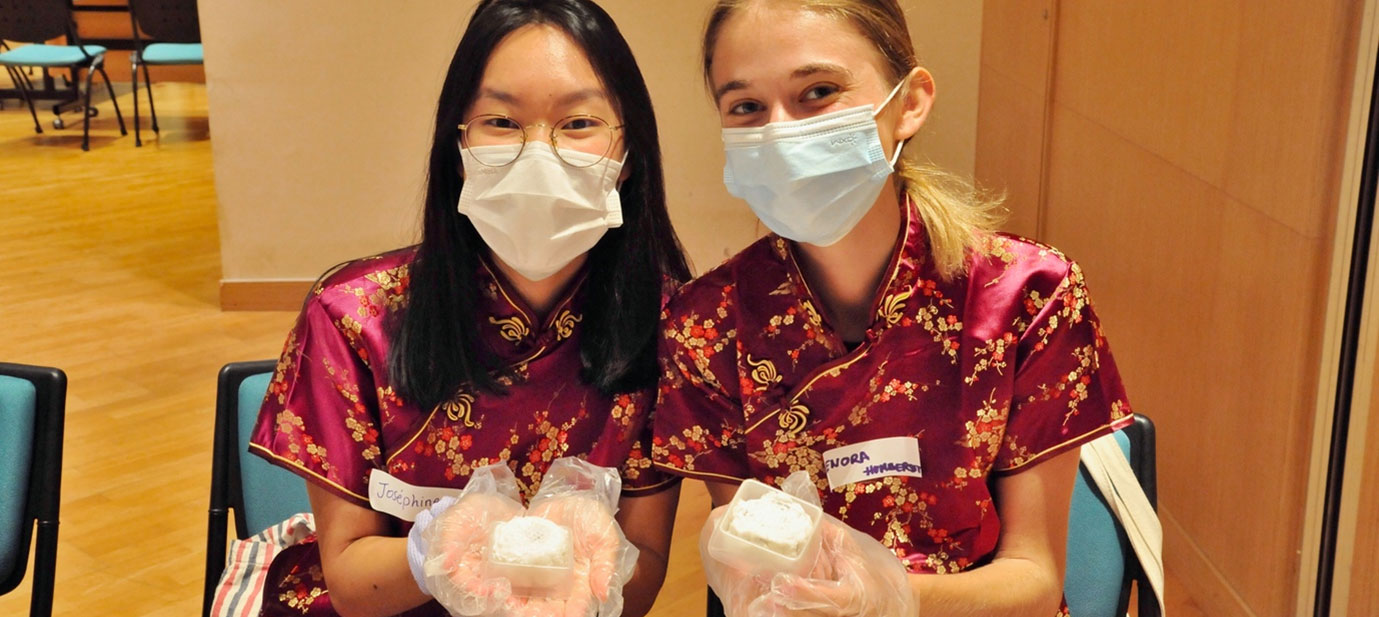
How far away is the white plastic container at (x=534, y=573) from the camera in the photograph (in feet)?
4.43

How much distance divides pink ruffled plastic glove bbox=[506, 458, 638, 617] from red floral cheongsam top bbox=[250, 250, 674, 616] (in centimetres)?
14

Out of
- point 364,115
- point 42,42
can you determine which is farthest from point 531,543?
point 42,42

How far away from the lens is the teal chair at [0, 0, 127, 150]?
8.49m

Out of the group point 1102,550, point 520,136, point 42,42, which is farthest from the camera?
point 42,42

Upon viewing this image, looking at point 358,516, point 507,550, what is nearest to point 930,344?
point 507,550

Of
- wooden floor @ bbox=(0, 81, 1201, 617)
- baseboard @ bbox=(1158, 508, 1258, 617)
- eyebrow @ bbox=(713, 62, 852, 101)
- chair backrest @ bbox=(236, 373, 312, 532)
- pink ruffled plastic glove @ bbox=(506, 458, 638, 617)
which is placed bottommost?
wooden floor @ bbox=(0, 81, 1201, 617)

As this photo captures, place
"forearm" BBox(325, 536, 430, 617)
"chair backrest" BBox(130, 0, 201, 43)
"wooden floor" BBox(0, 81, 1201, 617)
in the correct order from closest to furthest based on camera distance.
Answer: "forearm" BBox(325, 536, 430, 617)
"wooden floor" BBox(0, 81, 1201, 617)
"chair backrest" BBox(130, 0, 201, 43)

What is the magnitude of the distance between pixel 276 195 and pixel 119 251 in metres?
1.53

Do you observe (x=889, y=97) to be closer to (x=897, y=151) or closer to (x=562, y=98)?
(x=897, y=151)

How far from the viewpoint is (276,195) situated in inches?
201

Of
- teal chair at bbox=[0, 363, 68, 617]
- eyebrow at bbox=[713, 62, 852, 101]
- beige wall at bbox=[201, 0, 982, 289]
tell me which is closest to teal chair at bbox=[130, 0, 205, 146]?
beige wall at bbox=[201, 0, 982, 289]

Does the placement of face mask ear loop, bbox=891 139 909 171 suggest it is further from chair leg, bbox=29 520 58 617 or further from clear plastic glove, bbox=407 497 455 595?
chair leg, bbox=29 520 58 617

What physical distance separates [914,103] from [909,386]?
37cm

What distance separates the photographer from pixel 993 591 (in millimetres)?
1501
